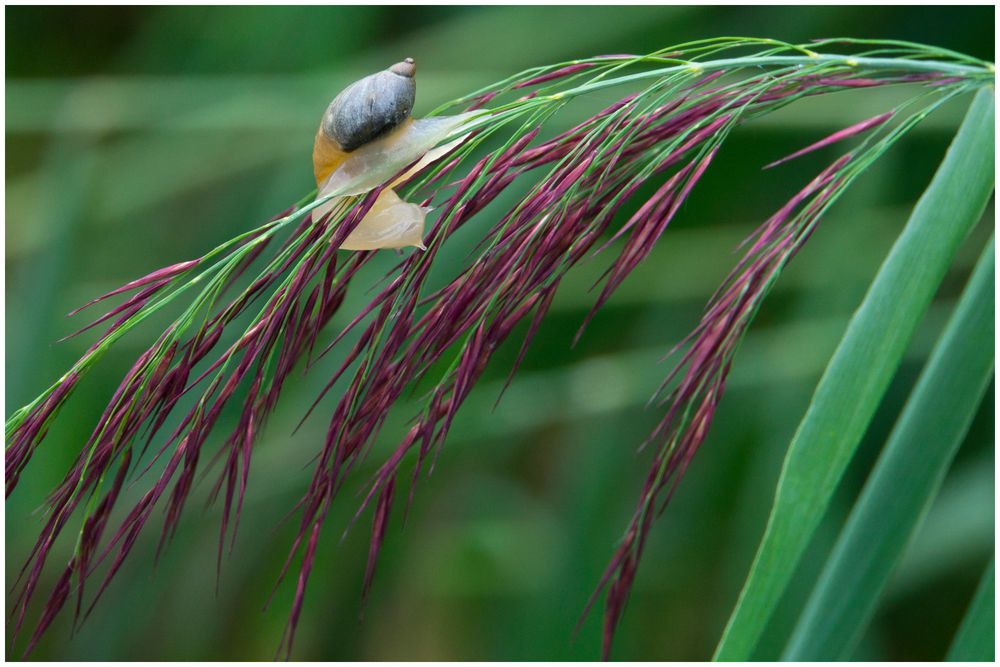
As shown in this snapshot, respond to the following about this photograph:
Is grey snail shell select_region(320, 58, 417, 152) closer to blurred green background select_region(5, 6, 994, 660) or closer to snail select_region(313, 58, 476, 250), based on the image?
snail select_region(313, 58, 476, 250)

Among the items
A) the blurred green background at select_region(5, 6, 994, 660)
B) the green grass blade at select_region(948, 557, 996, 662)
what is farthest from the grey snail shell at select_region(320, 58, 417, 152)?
the blurred green background at select_region(5, 6, 994, 660)

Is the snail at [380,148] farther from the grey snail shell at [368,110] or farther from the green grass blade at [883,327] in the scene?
the green grass blade at [883,327]

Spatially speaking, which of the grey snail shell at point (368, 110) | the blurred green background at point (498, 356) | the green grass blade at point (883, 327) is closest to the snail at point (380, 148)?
the grey snail shell at point (368, 110)

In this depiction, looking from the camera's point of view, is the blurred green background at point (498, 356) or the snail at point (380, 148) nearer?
the snail at point (380, 148)

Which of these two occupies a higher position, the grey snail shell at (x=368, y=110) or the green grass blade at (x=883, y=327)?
the grey snail shell at (x=368, y=110)

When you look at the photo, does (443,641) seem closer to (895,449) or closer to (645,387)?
(645,387)

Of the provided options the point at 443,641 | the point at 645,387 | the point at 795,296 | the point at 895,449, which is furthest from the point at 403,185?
the point at 443,641
